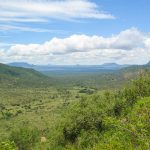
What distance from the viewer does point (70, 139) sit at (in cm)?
7756

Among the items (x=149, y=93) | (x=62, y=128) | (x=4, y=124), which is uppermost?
(x=149, y=93)

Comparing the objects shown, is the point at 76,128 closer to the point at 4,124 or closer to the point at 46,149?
the point at 46,149

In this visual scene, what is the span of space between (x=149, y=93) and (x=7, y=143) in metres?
70.3

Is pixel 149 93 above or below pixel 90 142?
above

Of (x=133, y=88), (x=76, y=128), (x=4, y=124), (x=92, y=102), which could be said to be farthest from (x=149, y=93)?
(x=4, y=124)

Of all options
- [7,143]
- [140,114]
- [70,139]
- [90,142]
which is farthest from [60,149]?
[140,114]

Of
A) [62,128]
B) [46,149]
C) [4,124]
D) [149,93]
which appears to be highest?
[149,93]

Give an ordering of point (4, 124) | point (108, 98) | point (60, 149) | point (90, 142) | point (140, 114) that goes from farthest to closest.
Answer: point (4, 124) → point (108, 98) → point (60, 149) → point (90, 142) → point (140, 114)

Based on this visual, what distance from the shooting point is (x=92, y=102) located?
87.0 m

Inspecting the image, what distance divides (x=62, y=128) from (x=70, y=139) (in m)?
3.13

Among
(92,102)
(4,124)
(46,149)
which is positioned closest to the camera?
(46,149)

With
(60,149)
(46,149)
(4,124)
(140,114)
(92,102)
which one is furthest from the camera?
(4,124)

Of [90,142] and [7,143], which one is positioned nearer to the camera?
[7,143]

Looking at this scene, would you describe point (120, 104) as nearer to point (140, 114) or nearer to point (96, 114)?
point (96, 114)
